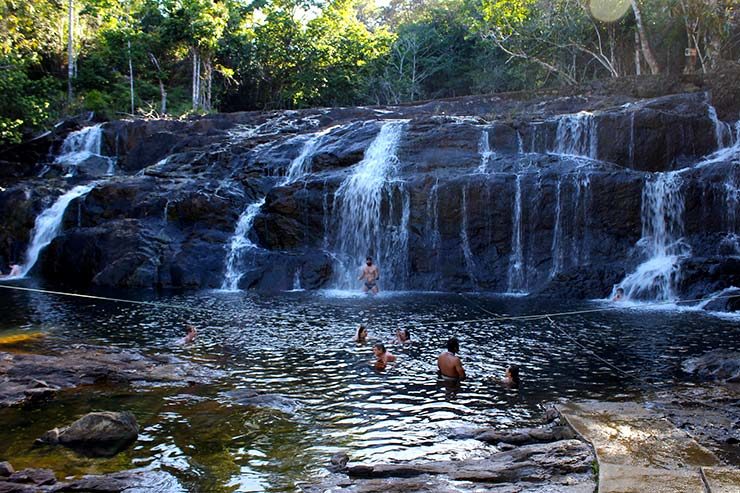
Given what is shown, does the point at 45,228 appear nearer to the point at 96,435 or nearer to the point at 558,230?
the point at 558,230

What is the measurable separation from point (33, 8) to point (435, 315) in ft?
70.9

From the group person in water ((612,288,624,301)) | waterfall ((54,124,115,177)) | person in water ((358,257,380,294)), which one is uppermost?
waterfall ((54,124,115,177))

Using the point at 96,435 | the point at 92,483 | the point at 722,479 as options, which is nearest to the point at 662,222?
the point at 722,479

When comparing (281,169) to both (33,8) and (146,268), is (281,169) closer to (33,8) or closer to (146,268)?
(146,268)

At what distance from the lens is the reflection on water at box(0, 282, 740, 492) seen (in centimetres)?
734

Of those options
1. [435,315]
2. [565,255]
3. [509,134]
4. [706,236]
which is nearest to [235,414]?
[435,315]

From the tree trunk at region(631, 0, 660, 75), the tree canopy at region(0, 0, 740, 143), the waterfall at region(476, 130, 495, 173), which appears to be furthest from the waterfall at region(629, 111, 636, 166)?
the tree canopy at region(0, 0, 740, 143)

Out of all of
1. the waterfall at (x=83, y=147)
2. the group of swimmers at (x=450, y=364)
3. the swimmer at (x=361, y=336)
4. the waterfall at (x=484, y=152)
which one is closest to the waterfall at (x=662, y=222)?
the waterfall at (x=484, y=152)

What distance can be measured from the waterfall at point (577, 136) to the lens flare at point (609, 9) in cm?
900

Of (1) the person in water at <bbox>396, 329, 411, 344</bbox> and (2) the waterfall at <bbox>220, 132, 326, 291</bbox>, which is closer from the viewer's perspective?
(1) the person in water at <bbox>396, 329, 411, 344</bbox>

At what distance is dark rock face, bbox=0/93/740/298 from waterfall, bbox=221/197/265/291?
14cm

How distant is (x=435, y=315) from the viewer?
15.6 meters

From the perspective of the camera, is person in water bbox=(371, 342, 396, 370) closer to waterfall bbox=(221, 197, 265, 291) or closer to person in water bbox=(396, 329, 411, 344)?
person in water bbox=(396, 329, 411, 344)

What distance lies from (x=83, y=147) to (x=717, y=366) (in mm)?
27836
